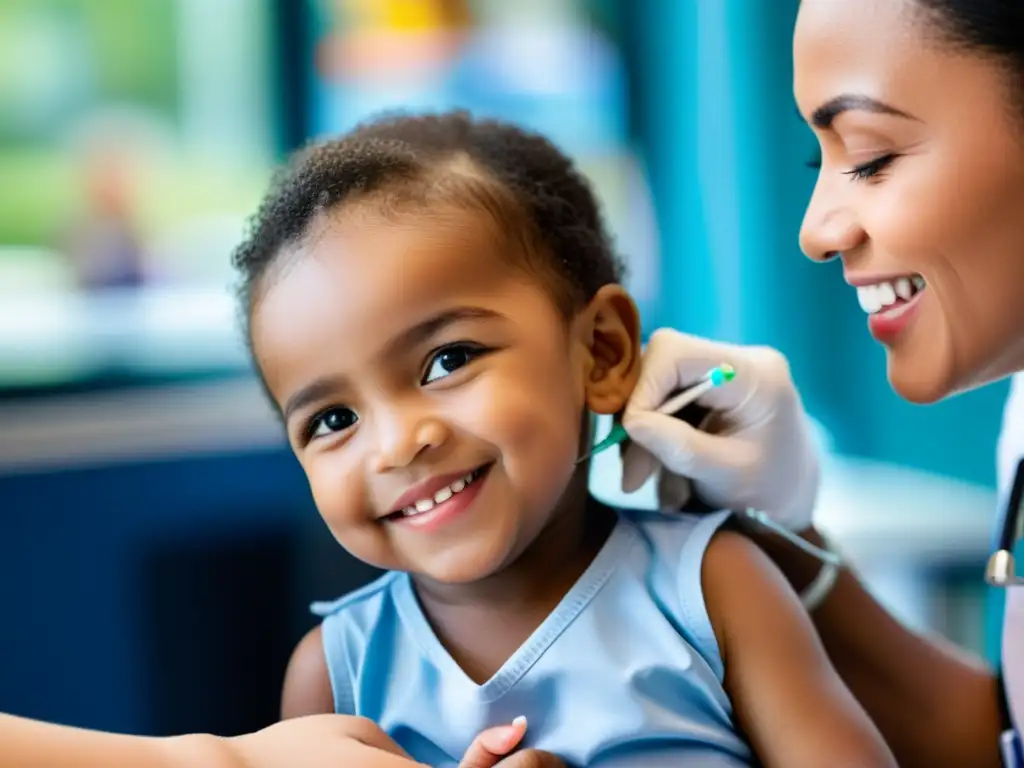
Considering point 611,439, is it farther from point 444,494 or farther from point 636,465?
point 444,494

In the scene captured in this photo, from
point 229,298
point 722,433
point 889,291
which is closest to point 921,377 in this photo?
point 889,291

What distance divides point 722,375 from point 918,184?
0.70 feet

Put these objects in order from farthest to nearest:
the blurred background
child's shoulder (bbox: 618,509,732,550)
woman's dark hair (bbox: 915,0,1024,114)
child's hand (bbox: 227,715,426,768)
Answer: the blurred background, child's shoulder (bbox: 618,509,732,550), woman's dark hair (bbox: 915,0,1024,114), child's hand (bbox: 227,715,426,768)

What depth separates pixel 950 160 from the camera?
0.86m

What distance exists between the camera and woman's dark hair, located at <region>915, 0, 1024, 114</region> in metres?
0.85

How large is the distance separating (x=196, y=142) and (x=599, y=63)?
115 cm

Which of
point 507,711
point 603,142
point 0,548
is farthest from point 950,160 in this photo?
point 603,142

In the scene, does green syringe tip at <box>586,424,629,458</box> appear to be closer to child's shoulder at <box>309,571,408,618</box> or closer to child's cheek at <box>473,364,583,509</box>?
child's cheek at <box>473,364,583,509</box>

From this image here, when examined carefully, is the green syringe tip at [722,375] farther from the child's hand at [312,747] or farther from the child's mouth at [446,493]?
the child's hand at [312,747]

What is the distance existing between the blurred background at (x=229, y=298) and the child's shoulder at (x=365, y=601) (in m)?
1.11

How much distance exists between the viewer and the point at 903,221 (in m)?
0.88

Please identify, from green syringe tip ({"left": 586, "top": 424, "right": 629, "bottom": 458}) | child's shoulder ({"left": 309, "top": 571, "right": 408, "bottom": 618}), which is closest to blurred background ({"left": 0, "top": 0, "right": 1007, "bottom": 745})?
child's shoulder ({"left": 309, "top": 571, "right": 408, "bottom": 618})

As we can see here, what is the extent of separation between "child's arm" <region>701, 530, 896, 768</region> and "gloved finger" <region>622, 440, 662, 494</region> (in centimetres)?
10

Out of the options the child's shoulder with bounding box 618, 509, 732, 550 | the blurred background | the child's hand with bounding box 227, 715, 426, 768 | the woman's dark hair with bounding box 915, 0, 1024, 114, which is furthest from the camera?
the blurred background
